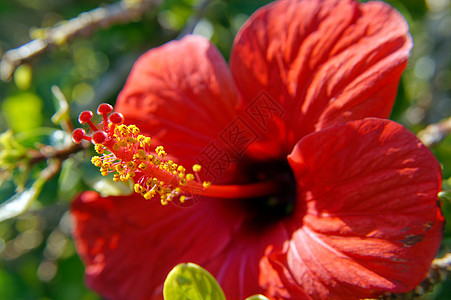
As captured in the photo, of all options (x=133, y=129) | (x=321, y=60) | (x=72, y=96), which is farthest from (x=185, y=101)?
(x=72, y=96)

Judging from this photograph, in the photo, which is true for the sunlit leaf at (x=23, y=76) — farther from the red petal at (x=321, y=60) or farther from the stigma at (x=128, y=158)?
the red petal at (x=321, y=60)

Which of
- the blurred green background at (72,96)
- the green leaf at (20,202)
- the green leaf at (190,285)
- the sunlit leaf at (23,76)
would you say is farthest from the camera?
the sunlit leaf at (23,76)

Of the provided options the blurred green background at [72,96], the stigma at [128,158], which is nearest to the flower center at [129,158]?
the stigma at [128,158]

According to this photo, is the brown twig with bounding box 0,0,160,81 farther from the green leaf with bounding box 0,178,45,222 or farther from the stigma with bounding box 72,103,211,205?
the stigma with bounding box 72,103,211,205

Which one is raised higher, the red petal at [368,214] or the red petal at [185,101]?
the red petal at [185,101]

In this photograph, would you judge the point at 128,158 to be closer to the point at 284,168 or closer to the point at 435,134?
the point at 284,168

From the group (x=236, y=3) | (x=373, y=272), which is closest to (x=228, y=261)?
(x=373, y=272)
